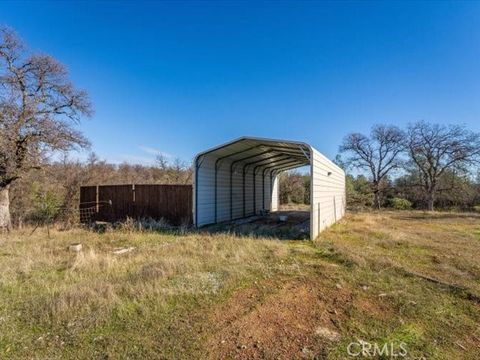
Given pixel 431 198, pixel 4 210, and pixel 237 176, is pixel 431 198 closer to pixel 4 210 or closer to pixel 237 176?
pixel 237 176

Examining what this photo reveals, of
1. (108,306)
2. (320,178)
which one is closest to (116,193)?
(320,178)

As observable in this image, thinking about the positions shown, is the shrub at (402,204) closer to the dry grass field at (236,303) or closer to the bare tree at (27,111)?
the dry grass field at (236,303)

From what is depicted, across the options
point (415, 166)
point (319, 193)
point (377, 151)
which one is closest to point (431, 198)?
point (415, 166)

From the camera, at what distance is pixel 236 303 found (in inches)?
130

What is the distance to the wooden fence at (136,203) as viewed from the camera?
33.9ft

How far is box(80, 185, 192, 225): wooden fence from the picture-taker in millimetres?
10336

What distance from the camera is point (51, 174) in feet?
33.4

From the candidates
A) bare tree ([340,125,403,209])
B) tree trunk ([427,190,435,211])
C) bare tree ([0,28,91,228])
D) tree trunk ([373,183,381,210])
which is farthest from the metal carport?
tree trunk ([427,190,435,211])

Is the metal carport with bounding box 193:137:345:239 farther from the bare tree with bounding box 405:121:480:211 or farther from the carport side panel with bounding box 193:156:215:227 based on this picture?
the bare tree with bounding box 405:121:480:211

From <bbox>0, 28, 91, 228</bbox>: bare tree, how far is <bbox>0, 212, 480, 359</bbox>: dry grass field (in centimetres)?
373

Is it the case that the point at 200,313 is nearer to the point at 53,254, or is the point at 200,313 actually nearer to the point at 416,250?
the point at 53,254

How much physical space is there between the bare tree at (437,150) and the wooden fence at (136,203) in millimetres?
17822

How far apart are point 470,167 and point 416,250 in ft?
56.9

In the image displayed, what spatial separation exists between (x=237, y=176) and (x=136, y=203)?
4568mm
